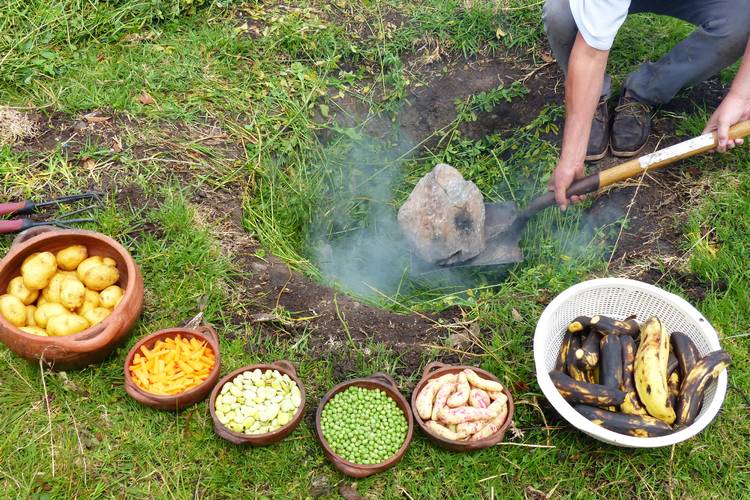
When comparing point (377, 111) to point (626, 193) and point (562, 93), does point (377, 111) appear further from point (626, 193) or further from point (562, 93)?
point (626, 193)

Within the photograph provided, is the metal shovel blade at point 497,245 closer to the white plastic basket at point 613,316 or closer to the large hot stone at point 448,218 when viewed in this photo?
the large hot stone at point 448,218

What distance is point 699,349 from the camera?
10.4ft

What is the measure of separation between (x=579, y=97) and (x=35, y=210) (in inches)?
119

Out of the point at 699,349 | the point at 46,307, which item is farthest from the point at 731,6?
the point at 46,307

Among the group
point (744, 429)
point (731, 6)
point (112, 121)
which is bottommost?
point (744, 429)

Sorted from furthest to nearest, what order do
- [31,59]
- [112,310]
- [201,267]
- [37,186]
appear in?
[31,59], [37,186], [201,267], [112,310]

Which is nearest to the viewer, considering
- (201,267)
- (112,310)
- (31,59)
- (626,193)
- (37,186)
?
(112,310)

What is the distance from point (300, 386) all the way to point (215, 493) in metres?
0.60

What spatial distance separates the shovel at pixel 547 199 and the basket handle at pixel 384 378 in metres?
1.01

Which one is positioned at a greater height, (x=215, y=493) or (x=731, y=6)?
(x=731, y=6)

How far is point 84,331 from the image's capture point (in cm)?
299

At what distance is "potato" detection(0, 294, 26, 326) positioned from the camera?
3.02 m

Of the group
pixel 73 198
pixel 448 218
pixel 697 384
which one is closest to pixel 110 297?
pixel 73 198

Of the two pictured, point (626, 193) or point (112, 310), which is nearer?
point (112, 310)
